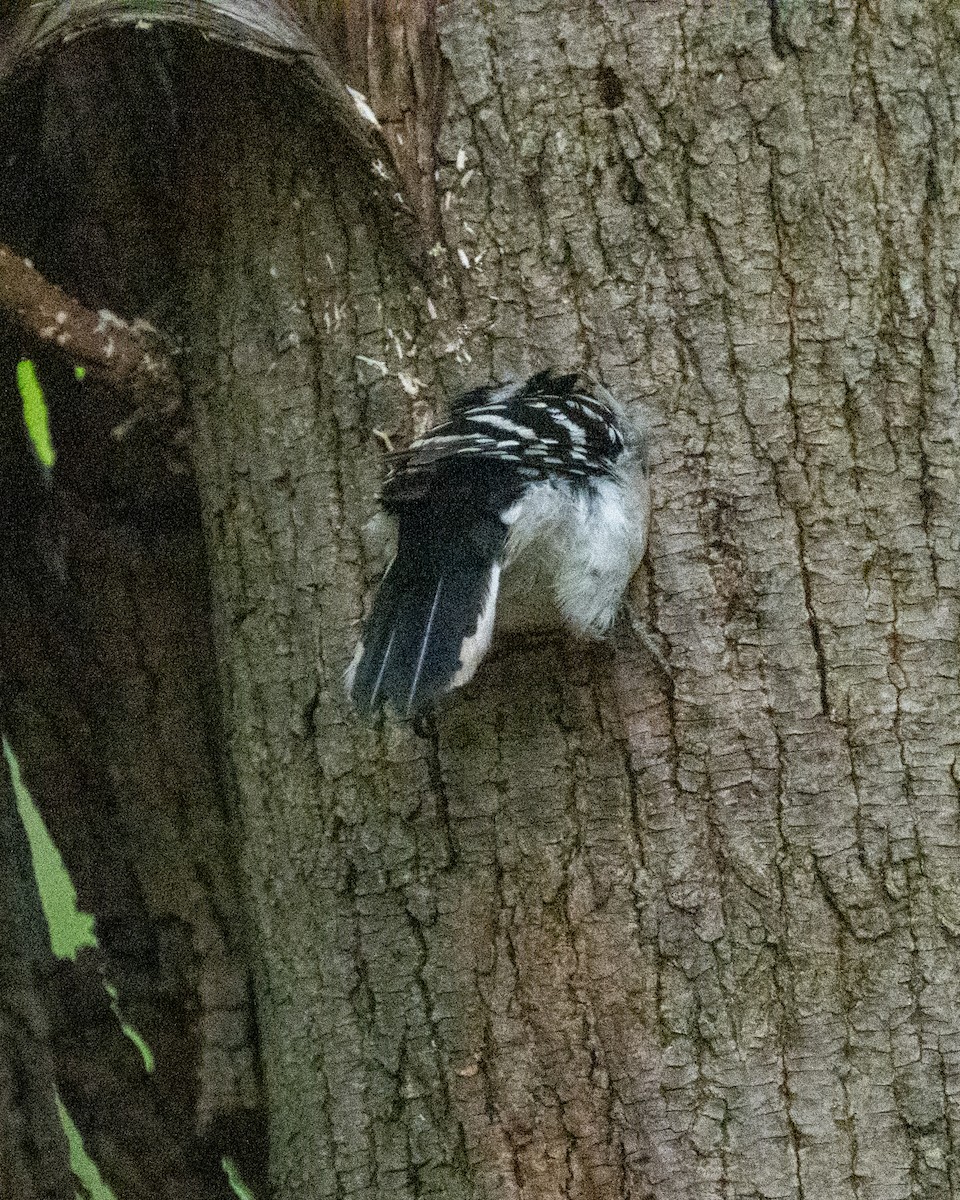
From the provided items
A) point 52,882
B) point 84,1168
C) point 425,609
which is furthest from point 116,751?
point 425,609

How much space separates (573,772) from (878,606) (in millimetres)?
556

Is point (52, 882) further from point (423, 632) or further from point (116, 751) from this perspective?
point (423, 632)

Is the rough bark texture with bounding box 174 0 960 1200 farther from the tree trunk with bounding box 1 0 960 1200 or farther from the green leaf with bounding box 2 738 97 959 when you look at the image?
the green leaf with bounding box 2 738 97 959

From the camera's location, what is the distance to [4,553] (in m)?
2.92

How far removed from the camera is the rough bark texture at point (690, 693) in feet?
7.39

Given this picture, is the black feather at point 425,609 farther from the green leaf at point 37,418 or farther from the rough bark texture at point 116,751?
the green leaf at point 37,418

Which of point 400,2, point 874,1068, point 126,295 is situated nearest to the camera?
point 874,1068

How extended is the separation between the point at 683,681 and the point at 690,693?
2 cm

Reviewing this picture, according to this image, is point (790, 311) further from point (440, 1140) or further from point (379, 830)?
point (440, 1140)

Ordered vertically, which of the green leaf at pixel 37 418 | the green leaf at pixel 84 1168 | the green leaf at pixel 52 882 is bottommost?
the green leaf at pixel 84 1168

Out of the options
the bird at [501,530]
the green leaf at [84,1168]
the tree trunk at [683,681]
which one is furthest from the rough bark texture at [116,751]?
the bird at [501,530]

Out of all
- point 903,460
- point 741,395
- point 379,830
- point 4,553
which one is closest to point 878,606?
point 903,460

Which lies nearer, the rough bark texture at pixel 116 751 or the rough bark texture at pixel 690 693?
the rough bark texture at pixel 690 693

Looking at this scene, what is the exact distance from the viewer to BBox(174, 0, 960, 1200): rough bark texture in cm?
225
